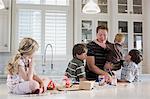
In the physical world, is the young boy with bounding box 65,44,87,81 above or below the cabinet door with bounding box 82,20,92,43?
below

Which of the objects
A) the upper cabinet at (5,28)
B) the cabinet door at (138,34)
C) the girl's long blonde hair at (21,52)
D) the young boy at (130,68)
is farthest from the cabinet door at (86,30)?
the girl's long blonde hair at (21,52)

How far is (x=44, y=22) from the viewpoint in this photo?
4848 mm

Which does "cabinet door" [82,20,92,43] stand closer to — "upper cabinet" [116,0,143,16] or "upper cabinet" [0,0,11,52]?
"upper cabinet" [116,0,143,16]

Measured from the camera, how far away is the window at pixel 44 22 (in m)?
4.77

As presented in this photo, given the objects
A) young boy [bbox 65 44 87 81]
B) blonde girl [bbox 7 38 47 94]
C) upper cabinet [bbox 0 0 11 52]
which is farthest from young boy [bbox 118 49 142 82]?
upper cabinet [bbox 0 0 11 52]

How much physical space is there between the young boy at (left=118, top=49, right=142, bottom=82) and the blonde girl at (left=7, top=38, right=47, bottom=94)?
3.62 feet

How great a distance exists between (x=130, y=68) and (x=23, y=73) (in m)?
1.28

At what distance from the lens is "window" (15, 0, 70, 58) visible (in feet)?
15.7

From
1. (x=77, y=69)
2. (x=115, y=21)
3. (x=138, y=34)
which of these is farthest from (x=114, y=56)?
(x=138, y=34)

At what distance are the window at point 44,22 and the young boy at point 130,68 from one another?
2398 mm

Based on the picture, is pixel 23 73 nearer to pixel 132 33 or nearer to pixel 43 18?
pixel 43 18

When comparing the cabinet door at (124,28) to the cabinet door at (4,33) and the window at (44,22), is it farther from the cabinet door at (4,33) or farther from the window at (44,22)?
the cabinet door at (4,33)

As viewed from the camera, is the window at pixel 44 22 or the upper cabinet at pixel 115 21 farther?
the upper cabinet at pixel 115 21

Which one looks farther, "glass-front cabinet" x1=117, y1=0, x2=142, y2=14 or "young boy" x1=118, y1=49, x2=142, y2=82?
"glass-front cabinet" x1=117, y1=0, x2=142, y2=14
